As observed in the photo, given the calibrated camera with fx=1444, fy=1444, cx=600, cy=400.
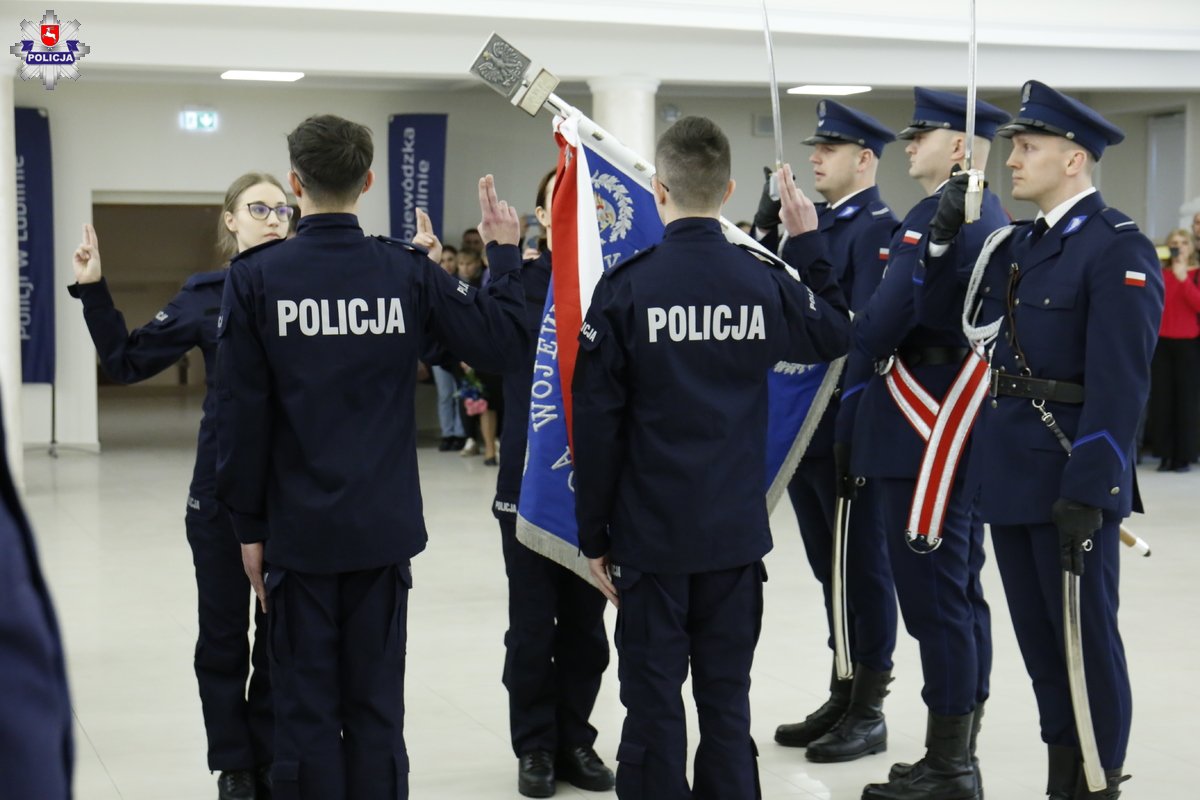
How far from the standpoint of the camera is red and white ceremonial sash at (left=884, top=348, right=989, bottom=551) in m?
3.53

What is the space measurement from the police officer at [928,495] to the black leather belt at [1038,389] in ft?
1.26

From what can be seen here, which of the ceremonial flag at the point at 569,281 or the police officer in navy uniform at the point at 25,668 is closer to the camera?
the police officer in navy uniform at the point at 25,668

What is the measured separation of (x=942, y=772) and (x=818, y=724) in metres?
0.59

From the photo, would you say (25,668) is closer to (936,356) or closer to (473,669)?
(936,356)

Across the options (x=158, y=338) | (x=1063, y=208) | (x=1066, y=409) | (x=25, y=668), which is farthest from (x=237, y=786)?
(x=25, y=668)

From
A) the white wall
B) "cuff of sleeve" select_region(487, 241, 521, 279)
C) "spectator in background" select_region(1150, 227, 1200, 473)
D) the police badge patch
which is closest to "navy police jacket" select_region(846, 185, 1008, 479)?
"cuff of sleeve" select_region(487, 241, 521, 279)

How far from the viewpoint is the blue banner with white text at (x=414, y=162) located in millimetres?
12727

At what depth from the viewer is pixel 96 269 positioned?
3512mm

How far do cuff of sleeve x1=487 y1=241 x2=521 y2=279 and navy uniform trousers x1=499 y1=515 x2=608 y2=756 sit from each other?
835 mm

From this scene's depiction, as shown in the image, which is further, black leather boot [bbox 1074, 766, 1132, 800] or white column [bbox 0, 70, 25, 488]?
white column [bbox 0, 70, 25, 488]

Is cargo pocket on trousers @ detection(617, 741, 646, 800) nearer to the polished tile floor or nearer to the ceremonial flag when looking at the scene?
the ceremonial flag

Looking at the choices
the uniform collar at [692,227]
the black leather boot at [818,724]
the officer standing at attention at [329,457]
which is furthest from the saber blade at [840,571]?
the officer standing at attention at [329,457]

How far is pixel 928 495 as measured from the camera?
3539mm

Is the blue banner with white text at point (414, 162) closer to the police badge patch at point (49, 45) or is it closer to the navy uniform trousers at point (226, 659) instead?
the police badge patch at point (49, 45)
